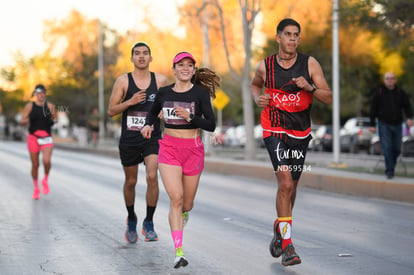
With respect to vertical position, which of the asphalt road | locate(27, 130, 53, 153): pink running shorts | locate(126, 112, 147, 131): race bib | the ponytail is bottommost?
the asphalt road

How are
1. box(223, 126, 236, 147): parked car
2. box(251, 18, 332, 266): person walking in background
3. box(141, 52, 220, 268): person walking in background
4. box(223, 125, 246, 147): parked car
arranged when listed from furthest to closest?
1. box(223, 126, 236, 147): parked car
2. box(223, 125, 246, 147): parked car
3. box(251, 18, 332, 266): person walking in background
4. box(141, 52, 220, 268): person walking in background

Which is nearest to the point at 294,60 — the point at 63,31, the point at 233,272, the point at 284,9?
the point at 233,272

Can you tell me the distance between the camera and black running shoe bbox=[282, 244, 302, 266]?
21.9 feet

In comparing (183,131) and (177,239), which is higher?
(183,131)

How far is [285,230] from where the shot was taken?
6.89 m

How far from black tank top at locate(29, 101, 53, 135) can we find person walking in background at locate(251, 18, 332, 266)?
7167mm

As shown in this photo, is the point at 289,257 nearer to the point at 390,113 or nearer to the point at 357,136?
the point at 390,113

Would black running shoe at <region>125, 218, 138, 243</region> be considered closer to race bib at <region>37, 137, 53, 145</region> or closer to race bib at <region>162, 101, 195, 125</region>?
race bib at <region>162, 101, 195, 125</region>

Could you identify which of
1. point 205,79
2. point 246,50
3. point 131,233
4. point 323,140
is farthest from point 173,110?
point 323,140

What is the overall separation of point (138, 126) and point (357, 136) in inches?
1134

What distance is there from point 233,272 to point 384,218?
4.48m

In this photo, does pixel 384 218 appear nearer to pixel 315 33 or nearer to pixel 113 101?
pixel 113 101

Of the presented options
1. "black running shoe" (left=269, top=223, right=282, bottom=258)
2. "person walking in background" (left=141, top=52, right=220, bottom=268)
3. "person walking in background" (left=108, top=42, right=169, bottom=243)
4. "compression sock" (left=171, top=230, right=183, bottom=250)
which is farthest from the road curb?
"compression sock" (left=171, top=230, right=183, bottom=250)

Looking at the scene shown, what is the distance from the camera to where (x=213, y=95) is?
736 centimetres
